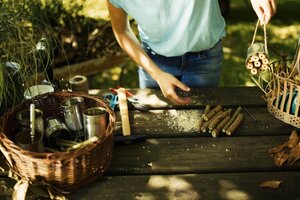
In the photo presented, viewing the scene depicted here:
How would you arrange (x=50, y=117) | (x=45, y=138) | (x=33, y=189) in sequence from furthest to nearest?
(x=50, y=117), (x=45, y=138), (x=33, y=189)

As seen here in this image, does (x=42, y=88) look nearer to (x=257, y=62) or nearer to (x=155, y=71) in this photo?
(x=155, y=71)

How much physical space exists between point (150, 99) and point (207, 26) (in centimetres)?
42

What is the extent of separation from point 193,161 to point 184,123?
0.82 feet

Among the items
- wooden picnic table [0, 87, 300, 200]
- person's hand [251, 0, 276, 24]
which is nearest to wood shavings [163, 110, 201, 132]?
wooden picnic table [0, 87, 300, 200]

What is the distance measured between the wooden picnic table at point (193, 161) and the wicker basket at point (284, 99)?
0.12 ft

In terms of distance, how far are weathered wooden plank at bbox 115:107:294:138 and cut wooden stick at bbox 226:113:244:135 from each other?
0.06 feet

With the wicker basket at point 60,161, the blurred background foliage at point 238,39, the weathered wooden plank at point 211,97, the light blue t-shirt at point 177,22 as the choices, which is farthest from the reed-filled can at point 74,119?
the blurred background foliage at point 238,39

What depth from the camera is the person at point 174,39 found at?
1742 millimetres

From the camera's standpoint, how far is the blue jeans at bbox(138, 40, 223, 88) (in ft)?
6.50

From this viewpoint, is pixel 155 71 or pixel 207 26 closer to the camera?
pixel 155 71

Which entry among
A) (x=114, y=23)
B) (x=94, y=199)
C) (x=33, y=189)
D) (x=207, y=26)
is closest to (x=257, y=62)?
(x=207, y=26)

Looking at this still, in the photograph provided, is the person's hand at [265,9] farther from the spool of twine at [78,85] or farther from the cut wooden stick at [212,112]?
the spool of twine at [78,85]

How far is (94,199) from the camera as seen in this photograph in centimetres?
130

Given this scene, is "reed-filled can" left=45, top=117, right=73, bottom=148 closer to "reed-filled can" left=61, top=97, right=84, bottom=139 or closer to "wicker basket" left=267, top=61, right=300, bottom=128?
"reed-filled can" left=61, top=97, right=84, bottom=139
